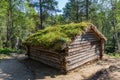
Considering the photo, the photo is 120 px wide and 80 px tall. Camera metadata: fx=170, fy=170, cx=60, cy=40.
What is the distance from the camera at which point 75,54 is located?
43.6 feet

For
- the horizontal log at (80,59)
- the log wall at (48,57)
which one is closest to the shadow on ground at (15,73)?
the log wall at (48,57)

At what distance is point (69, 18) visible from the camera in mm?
38781

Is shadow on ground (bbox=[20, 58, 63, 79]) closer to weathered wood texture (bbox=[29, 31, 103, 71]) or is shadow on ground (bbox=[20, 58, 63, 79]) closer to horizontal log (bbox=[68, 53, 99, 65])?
weathered wood texture (bbox=[29, 31, 103, 71])

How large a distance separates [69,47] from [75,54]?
3.57 feet

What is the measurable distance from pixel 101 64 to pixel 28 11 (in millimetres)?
20841

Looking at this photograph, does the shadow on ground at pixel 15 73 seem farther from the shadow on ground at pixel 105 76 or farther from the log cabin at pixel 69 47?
the shadow on ground at pixel 105 76

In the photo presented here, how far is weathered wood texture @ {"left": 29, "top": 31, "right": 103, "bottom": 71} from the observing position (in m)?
12.5

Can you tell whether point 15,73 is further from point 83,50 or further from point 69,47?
point 83,50

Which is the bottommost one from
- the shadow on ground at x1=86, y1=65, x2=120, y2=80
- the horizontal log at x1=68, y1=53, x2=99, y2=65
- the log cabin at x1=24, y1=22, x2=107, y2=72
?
the shadow on ground at x1=86, y1=65, x2=120, y2=80

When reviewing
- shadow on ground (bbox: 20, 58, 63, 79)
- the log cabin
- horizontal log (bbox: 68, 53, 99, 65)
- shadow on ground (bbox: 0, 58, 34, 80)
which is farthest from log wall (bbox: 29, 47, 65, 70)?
shadow on ground (bbox: 0, 58, 34, 80)

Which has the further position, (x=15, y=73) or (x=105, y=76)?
(x=15, y=73)

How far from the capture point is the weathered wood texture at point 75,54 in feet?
41.2

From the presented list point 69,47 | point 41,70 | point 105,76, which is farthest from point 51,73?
point 105,76

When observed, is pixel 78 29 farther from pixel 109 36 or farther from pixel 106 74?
pixel 109 36
